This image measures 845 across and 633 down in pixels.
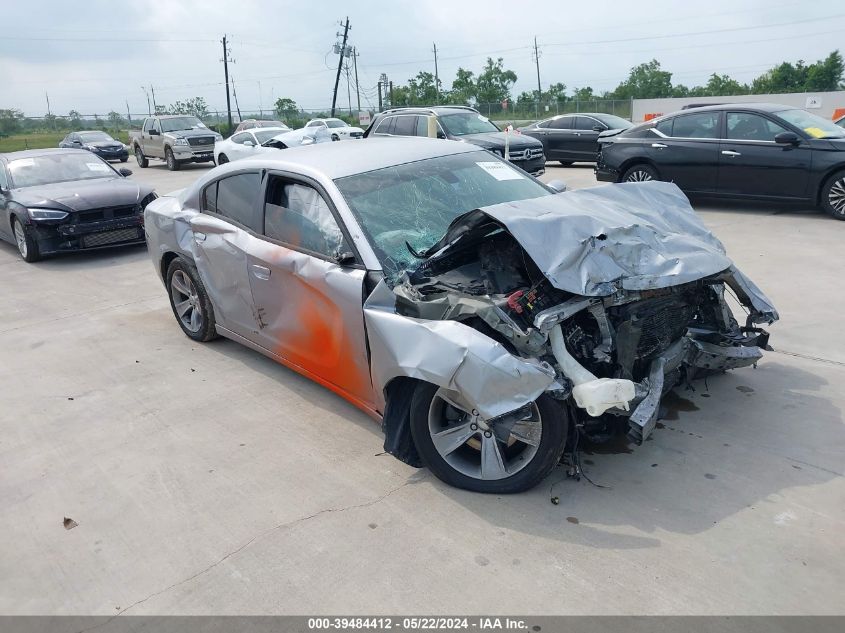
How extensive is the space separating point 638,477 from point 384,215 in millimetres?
2080

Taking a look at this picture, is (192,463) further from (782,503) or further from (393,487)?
(782,503)

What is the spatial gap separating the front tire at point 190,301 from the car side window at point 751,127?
809cm

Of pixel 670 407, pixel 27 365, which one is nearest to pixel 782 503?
pixel 670 407

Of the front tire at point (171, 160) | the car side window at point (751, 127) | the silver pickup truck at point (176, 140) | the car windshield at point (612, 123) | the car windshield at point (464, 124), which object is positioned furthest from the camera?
the front tire at point (171, 160)

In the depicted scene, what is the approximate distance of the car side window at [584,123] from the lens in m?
17.6

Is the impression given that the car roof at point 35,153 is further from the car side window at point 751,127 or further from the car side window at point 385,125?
the car side window at point 751,127

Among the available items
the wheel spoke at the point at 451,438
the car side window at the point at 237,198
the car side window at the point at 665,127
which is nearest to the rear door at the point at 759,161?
the car side window at the point at 665,127

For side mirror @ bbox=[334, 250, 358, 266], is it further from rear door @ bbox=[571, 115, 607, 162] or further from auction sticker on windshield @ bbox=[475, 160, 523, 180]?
rear door @ bbox=[571, 115, 607, 162]

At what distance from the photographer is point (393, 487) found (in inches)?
145

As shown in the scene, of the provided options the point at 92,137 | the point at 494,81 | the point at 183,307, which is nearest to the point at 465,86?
the point at 494,81

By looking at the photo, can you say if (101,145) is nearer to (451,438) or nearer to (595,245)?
(451,438)

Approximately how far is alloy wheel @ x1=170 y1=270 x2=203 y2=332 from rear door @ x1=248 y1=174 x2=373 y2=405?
3.90ft

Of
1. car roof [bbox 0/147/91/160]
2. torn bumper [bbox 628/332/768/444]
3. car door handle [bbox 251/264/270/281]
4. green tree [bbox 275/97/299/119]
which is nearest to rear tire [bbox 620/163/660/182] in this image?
torn bumper [bbox 628/332/768/444]
